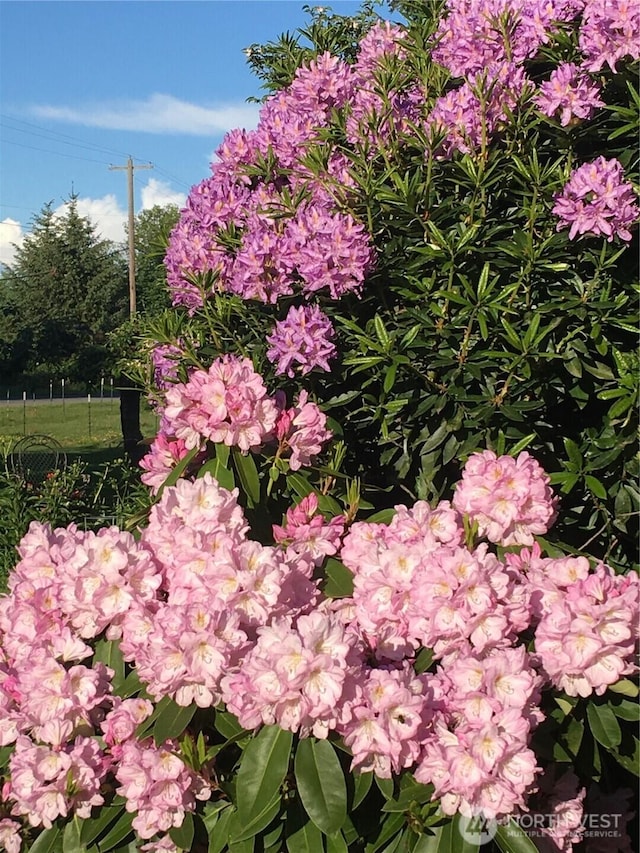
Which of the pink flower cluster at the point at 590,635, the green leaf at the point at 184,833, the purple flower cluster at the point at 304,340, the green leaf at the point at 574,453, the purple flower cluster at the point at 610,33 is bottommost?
the green leaf at the point at 184,833

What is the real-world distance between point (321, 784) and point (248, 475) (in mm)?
778

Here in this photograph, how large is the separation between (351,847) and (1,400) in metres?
34.4

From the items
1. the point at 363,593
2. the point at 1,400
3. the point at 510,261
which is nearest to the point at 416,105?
the point at 510,261

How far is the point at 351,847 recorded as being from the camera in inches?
65.4

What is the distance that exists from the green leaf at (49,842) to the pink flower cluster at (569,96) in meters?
2.08

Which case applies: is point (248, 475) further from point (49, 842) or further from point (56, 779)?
point (49, 842)

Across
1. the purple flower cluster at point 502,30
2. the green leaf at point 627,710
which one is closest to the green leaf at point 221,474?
the green leaf at point 627,710

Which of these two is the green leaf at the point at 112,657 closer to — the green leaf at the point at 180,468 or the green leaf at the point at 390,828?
the green leaf at the point at 180,468

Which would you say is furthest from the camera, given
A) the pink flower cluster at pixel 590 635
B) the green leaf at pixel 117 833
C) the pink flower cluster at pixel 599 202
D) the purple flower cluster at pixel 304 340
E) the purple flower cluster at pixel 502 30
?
the purple flower cluster at pixel 502 30

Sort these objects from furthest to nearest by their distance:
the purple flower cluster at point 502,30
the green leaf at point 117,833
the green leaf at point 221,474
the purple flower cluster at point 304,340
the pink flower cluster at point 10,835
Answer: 1. the purple flower cluster at point 502,30
2. the purple flower cluster at point 304,340
3. the green leaf at point 221,474
4. the pink flower cluster at point 10,835
5. the green leaf at point 117,833

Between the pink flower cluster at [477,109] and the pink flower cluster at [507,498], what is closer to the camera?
the pink flower cluster at [507,498]

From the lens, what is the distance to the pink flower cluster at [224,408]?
206 centimetres

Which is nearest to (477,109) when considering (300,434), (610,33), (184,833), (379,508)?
(610,33)

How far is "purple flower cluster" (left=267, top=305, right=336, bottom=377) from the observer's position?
7.43 feet
